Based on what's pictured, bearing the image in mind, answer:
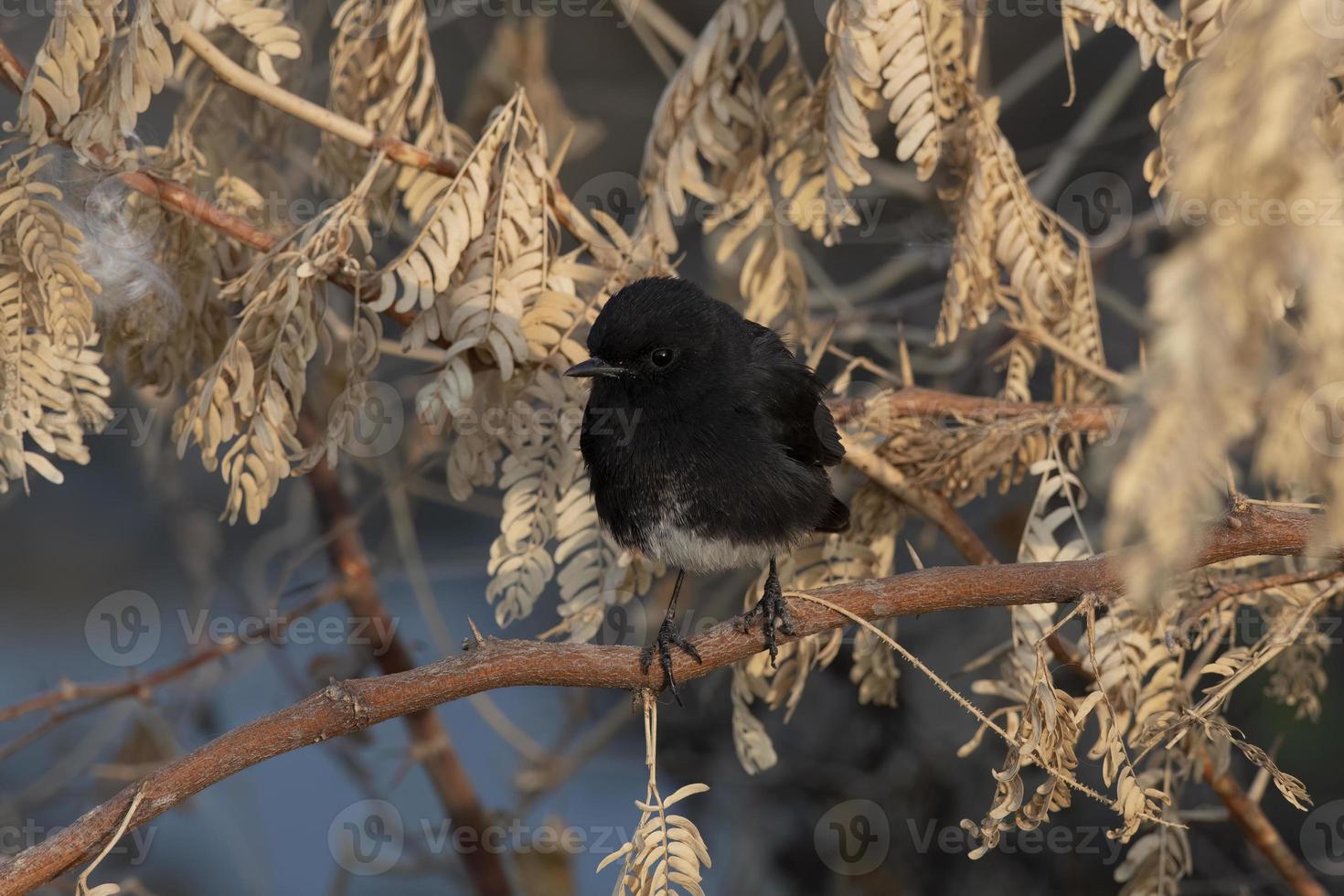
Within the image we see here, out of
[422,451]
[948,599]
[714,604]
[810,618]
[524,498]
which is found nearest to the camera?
[948,599]

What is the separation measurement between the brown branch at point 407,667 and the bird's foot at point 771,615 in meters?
1.74

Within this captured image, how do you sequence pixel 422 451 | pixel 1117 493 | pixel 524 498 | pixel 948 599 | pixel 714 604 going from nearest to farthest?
pixel 1117 493 < pixel 948 599 < pixel 524 498 < pixel 422 451 < pixel 714 604

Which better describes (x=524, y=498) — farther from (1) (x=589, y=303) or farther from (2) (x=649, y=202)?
(2) (x=649, y=202)

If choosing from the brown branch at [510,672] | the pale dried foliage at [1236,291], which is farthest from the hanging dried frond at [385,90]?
the pale dried foliage at [1236,291]

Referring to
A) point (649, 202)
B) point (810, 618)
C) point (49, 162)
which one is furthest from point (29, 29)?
point (810, 618)

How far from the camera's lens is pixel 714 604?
17.1 feet

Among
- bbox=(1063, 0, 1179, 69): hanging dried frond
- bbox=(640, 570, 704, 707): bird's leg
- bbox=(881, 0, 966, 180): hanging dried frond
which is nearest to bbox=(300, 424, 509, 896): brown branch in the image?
bbox=(640, 570, 704, 707): bird's leg

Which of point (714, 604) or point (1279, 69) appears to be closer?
point (1279, 69)

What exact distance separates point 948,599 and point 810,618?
0.35 metres

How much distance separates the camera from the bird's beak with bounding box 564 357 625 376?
318 centimetres

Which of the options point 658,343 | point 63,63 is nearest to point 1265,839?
point 658,343

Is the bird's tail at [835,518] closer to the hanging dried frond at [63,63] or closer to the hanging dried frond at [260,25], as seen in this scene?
the hanging dried frond at [260,25]

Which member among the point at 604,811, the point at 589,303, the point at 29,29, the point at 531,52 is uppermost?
the point at 29,29

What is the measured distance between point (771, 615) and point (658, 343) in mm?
772
